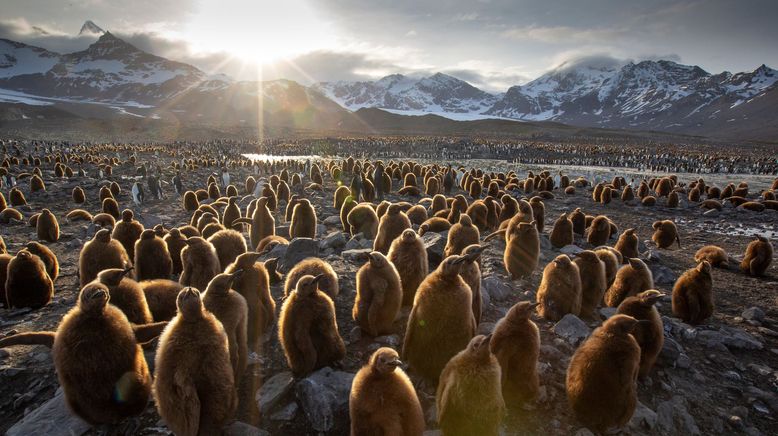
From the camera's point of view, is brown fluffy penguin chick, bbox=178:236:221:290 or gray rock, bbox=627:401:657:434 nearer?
gray rock, bbox=627:401:657:434

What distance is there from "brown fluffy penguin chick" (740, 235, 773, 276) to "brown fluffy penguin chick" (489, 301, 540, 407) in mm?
9154

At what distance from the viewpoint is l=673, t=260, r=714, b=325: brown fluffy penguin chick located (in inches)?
265

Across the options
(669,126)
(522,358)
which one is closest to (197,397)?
(522,358)

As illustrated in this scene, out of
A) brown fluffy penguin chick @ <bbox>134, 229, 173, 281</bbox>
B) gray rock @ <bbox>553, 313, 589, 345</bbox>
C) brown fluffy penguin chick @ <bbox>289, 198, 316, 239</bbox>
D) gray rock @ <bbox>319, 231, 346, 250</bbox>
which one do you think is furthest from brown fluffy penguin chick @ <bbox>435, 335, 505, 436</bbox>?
brown fluffy penguin chick @ <bbox>289, 198, 316, 239</bbox>

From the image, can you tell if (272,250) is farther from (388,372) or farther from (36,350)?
(388,372)

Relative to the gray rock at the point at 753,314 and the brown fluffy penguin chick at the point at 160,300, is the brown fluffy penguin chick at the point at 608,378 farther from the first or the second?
the gray rock at the point at 753,314

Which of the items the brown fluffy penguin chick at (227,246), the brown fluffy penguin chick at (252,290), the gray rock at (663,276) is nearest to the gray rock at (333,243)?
the brown fluffy penguin chick at (227,246)

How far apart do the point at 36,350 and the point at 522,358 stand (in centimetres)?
599

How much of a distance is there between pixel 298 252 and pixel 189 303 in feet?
15.8

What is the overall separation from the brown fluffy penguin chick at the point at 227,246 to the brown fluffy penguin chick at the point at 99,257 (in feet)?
4.57

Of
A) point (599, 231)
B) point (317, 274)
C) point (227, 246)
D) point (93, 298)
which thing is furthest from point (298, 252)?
point (599, 231)

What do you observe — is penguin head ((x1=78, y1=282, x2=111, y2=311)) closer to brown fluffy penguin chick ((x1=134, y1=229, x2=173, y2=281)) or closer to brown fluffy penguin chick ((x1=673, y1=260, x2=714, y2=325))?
brown fluffy penguin chick ((x1=134, y1=229, x2=173, y2=281))

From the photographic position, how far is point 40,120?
340ft

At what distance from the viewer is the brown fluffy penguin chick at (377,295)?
5.14 meters
